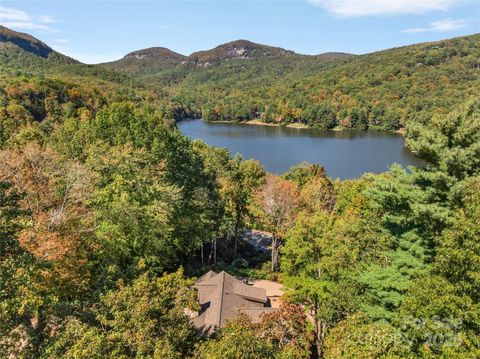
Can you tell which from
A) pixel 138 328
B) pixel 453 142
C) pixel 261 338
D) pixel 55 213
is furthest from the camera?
pixel 55 213

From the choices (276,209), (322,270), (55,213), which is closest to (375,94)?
(276,209)

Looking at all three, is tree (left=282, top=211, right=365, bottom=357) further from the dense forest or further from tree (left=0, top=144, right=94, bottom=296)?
tree (left=0, top=144, right=94, bottom=296)

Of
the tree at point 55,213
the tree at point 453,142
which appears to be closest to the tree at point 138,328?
the tree at point 55,213

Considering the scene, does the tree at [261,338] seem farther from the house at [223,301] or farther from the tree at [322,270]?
the house at [223,301]

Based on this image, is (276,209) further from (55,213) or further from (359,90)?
(359,90)

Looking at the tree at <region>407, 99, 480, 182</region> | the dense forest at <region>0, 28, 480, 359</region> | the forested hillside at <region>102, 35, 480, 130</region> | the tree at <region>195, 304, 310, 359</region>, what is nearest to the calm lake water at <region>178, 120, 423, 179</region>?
the forested hillside at <region>102, 35, 480, 130</region>
